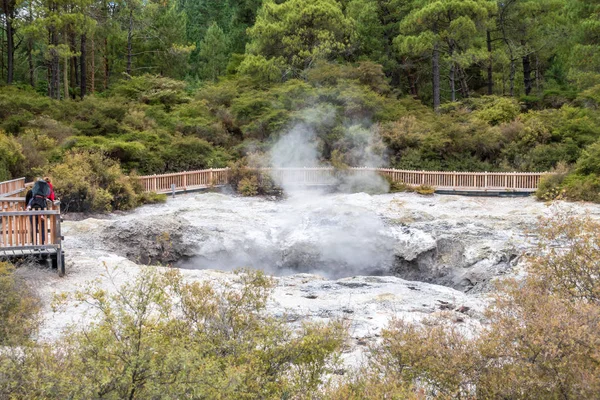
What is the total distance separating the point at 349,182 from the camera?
27438mm

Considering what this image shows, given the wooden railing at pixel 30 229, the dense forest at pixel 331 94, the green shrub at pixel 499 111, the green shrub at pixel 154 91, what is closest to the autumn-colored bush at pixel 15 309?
the wooden railing at pixel 30 229

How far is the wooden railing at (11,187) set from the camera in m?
19.7

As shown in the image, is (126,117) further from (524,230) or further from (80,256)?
(524,230)

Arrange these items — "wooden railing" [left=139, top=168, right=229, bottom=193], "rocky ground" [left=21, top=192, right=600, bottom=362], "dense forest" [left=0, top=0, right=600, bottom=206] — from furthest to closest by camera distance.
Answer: "dense forest" [left=0, top=0, right=600, bottom=206] < "wooden railing" [left=139, top=168, right=229, bottom=193] < "rocky ground" [left=21, top=192, right=600, bottom=362]

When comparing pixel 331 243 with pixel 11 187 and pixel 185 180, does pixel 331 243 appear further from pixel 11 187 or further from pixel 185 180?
pixel 11 187

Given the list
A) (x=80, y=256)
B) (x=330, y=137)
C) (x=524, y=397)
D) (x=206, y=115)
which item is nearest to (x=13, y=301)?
(x=80, y=256)

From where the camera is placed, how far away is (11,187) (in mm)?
20484

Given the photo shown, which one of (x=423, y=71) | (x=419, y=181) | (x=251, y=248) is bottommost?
(x=251, y=248)

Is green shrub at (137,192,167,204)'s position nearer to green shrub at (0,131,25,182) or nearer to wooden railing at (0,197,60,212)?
green shrub at (0,131,25,182)

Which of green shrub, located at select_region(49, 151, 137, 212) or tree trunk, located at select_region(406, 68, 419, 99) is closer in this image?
green shrub, located at select_region(49, 151, 137, 212)

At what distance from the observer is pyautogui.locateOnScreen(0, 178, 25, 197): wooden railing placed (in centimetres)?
1973

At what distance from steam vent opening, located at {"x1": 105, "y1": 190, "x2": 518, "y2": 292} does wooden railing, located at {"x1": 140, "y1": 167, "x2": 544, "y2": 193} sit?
16.8 feet

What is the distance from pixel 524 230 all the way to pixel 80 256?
1281 cm

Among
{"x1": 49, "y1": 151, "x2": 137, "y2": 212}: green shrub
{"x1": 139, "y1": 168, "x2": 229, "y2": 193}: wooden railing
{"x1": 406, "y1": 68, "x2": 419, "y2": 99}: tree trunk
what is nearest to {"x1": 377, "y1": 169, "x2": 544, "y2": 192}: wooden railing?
{"x1": 139, "y1": 168, "x2": 229, "y2": 193}: wooden railing
